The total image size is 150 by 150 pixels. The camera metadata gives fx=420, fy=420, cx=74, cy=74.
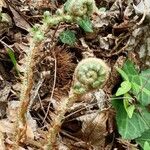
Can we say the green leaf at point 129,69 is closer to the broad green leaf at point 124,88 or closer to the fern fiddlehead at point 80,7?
the broad green leaf at point 124,88

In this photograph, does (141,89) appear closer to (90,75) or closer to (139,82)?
(139,82)

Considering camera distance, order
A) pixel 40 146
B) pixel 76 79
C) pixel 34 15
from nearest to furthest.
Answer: pixel 76 79 → pixel 40 146 → pixel 34 15

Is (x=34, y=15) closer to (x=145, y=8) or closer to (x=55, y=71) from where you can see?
(x=55, y=71)

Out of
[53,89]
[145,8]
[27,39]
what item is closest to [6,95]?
[53,89]

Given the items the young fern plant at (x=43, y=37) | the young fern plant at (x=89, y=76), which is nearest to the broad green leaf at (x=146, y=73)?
the young fern plant at (x=43, y=37)

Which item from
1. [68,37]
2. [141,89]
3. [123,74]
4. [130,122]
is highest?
[68,37]

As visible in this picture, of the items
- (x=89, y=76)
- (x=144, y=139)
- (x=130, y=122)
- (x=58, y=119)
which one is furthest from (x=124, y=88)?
(x=89, y=76)
